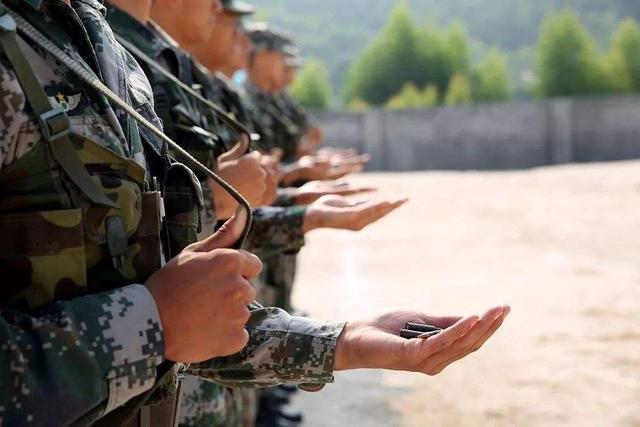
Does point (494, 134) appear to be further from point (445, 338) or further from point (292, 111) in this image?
point (445, 338)

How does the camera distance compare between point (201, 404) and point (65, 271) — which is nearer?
point (65, 271)

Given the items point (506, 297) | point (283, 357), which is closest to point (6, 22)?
point (283, 357)

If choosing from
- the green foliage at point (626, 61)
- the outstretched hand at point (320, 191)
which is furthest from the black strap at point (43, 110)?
the green foliage at point (626, 61)

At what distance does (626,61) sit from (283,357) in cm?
3485

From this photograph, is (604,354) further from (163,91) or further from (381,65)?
(381,65)

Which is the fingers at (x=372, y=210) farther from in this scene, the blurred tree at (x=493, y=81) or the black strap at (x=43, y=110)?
the blurred tree at (x=493, y=81)

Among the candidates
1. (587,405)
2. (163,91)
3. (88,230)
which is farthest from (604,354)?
(88,230)

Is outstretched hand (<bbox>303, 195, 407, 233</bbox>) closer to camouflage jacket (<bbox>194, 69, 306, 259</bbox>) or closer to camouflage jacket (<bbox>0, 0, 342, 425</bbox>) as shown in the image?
camouflage jacket (<bbox>194, 69, 306, 259</bbox>)

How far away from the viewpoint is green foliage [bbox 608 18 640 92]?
33562mm

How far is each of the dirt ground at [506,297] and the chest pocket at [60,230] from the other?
2.97 m

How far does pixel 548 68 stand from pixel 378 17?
101915 millimetres

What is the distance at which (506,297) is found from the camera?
6.29 m

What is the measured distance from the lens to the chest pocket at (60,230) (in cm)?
115

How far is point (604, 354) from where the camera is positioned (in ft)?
A: 16.0
